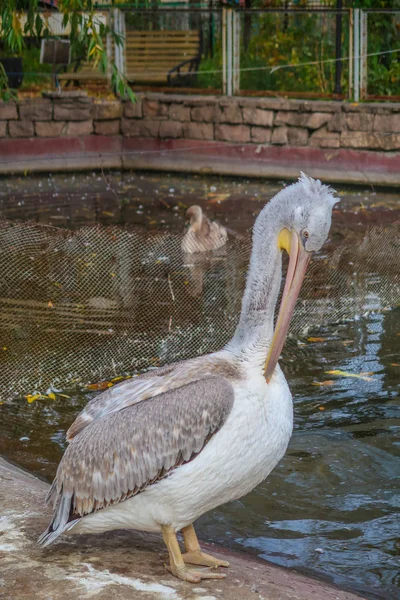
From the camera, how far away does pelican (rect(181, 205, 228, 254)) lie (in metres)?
8.39

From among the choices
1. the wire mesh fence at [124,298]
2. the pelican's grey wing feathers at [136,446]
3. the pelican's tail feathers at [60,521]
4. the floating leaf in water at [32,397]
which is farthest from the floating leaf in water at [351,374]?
the pelican's tail feathers at [60,521]

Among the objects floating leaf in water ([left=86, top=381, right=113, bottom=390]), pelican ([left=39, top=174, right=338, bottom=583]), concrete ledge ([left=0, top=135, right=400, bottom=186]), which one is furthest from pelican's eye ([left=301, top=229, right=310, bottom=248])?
concrete ledge ([left=0, top=135, right=400, bottom=186])

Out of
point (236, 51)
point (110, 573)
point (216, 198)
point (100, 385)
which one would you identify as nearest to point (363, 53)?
point (236, 51)

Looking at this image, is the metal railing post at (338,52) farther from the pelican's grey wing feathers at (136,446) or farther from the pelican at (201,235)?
the pelican's grey wing feathers at (136,446)

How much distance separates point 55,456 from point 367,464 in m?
1.68

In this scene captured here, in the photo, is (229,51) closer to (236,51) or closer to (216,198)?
(236,51)

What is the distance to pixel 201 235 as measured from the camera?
891cm

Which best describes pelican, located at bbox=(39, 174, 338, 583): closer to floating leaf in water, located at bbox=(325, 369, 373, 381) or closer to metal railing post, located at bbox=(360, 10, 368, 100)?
floating leaf in water, located at bbox=(325, 369, 373, 381)

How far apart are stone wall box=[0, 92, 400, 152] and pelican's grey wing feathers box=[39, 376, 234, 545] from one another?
10.1 meters

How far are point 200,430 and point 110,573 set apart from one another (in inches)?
24.2

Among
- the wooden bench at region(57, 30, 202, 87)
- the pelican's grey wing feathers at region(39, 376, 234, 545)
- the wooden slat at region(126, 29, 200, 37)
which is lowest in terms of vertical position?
the pelican's grey wing feathers at region(39, 376, 234, 545)

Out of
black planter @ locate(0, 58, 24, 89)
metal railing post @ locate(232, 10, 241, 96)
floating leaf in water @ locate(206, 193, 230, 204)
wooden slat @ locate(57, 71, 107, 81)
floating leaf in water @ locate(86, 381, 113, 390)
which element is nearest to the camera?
floating leaf in water @ locate(86, 381, 113, 390)

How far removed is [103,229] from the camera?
22.9 ft

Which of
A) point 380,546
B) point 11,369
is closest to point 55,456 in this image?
point 11,369
